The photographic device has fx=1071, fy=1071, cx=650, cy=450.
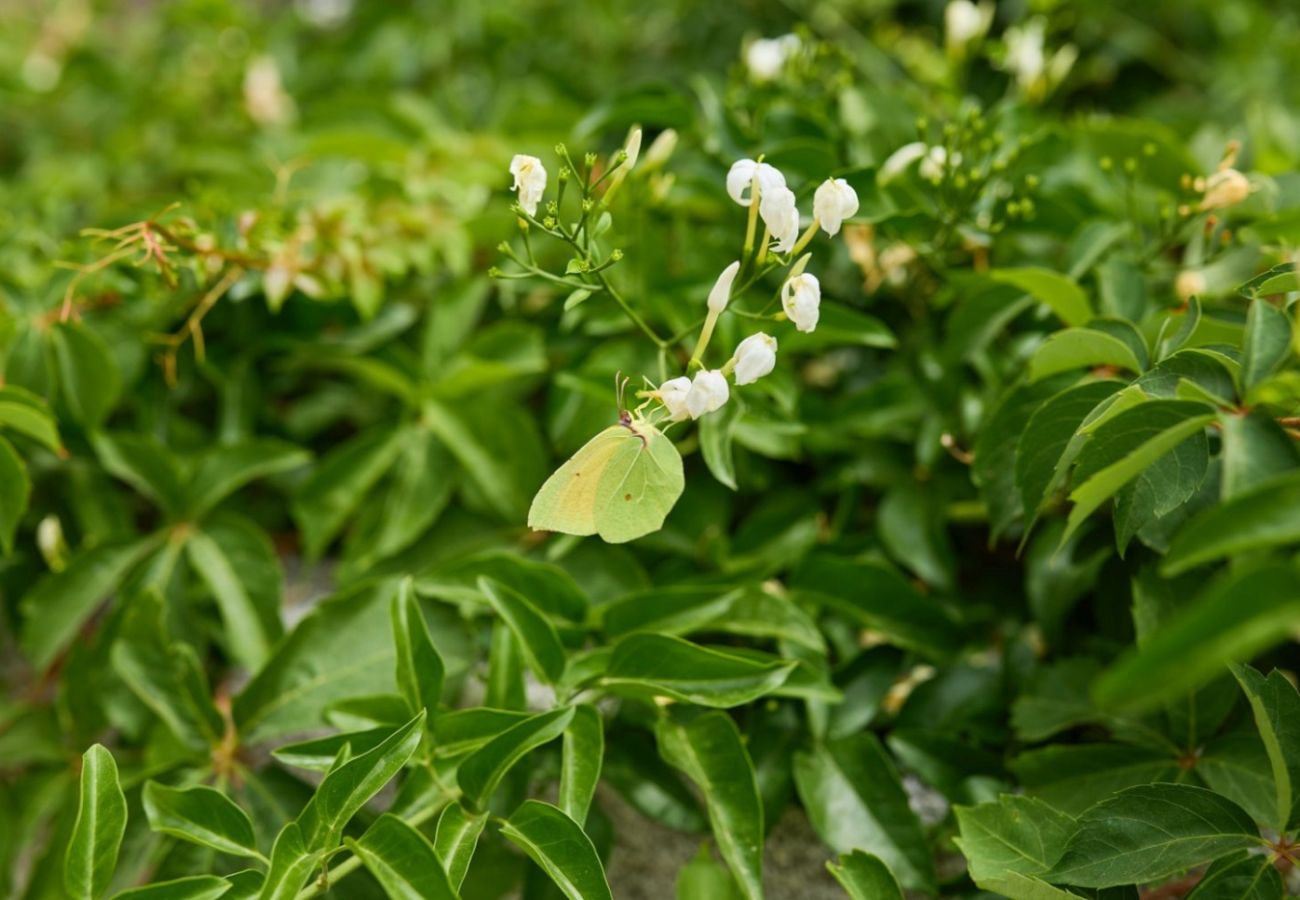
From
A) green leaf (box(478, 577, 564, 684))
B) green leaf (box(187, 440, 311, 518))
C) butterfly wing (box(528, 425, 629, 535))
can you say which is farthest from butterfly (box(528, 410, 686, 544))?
green leaf (box(187, 440, 311, 518))

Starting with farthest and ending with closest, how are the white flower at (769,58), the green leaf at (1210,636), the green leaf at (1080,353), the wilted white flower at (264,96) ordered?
the wilted white flower at (264,96) → the white flower at (769,58) → the green leaf at (1080,353) → the green leaf at (1210,636)

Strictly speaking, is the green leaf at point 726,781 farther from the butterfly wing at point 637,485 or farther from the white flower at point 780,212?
the white flower at point 780,212

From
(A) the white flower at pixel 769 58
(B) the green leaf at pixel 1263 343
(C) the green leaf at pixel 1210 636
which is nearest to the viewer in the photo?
(C) the green leaf at pixel 1210 636

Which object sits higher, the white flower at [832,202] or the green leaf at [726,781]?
the white flower at [832,202]

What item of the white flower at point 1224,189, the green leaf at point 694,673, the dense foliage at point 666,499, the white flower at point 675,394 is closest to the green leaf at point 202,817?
the dense foliage at point 666,499

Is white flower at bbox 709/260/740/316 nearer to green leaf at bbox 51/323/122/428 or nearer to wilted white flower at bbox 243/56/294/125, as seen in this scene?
green leaf at bbox 51/323/122/428

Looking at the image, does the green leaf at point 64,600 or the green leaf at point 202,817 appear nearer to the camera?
the green leaf at point 202,817
